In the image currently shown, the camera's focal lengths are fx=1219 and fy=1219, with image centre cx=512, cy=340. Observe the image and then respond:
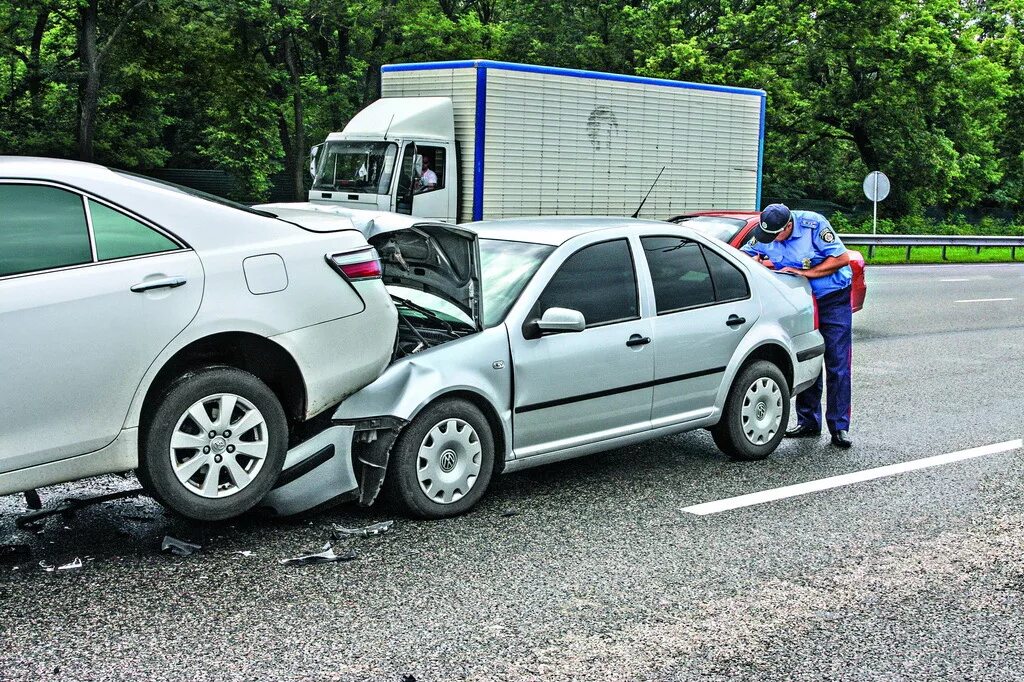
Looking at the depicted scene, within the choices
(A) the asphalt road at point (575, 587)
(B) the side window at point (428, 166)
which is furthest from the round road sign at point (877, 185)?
(A) the asphalt road at point (575, 587)

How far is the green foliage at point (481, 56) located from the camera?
1283 inches

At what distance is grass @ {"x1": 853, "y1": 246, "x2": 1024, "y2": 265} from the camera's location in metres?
30.1

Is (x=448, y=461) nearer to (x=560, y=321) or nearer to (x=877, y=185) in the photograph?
(x=560, y=321)

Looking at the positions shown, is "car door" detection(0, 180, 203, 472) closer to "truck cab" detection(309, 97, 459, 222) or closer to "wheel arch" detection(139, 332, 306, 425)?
"wheel arch" detection(139, 332, 306, 425)

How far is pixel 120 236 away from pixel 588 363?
2.45 meters

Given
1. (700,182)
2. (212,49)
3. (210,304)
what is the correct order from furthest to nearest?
(212,49)
(700,182)
(210,304)

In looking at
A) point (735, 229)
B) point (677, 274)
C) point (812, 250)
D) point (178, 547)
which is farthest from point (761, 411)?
point (735, 229)

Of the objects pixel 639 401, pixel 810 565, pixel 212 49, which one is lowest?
pixel 810 565

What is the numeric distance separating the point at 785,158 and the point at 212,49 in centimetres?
2251

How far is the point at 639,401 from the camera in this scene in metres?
6.61

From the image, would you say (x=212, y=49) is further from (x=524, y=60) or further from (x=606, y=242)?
(x=606, y=242)

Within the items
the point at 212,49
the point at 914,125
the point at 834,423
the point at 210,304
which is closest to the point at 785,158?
the point at 914,125

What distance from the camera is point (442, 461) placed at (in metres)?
5.81

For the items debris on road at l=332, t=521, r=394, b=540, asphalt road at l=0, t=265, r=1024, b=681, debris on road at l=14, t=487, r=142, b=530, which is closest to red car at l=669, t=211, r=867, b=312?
asphalt road at l=0, t=265, r=1024, b=681
